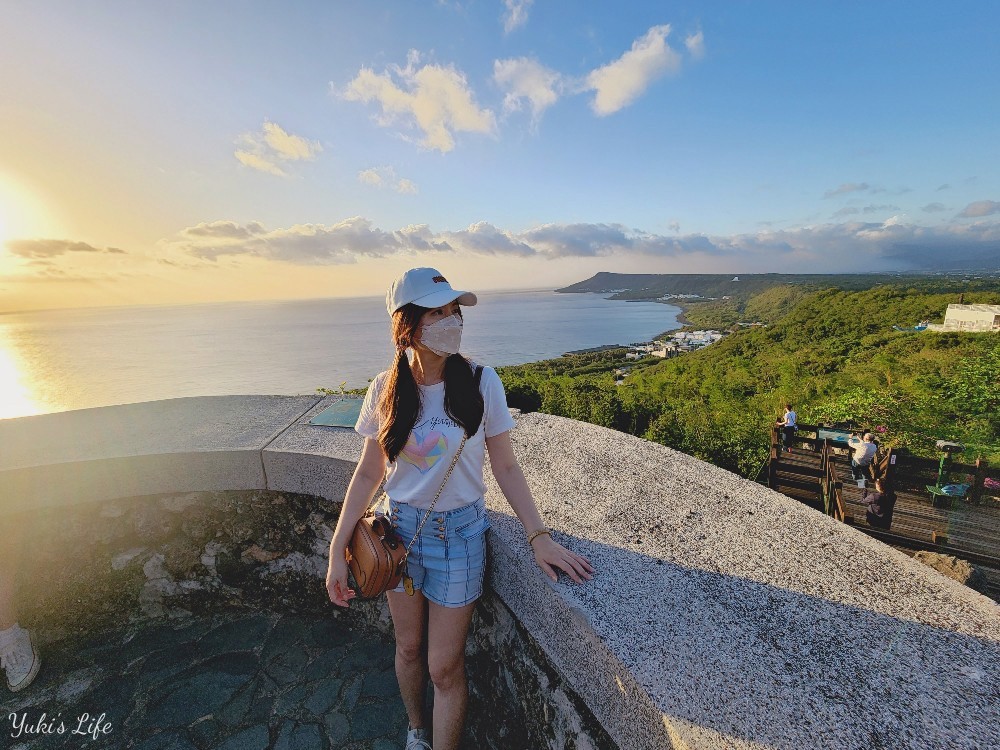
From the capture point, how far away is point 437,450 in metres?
1.92

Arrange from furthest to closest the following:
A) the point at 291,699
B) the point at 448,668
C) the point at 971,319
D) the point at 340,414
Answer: the point at 971,319 → the point at 340,414 → the point at 291,699 → the point at 448,668

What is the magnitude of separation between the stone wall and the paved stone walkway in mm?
102

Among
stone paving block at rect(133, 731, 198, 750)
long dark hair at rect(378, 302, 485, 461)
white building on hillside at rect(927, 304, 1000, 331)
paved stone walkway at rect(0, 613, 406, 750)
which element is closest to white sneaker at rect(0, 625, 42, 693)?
paved stone walkway at rect(0, 613, 406, 750)

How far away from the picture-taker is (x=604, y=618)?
5.41 feet

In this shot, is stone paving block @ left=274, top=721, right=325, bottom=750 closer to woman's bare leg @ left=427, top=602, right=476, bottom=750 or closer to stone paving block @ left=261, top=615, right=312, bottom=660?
stone paving block @ left=261, top=615, right=312, bottom=660

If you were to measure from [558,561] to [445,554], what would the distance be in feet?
1.60

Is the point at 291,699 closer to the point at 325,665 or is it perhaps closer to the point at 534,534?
the point at 325,665

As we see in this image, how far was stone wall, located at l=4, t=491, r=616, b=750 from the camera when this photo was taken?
2.91 m

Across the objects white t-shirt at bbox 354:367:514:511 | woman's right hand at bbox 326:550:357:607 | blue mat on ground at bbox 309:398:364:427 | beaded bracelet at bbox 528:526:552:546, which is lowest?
woman's right hand at bbox 326:550:357:607

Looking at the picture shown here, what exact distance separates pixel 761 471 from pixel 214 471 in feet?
17.4

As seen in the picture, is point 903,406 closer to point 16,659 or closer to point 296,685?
point 296,685

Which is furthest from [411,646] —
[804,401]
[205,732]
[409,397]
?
[804,401]

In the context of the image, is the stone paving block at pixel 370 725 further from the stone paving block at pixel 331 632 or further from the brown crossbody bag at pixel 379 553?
the brown crossbody bag at pixel 379 553

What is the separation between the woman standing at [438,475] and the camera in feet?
6.27
